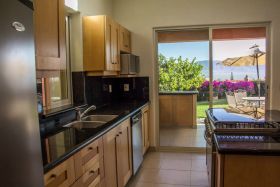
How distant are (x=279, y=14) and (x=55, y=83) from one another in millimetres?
3474

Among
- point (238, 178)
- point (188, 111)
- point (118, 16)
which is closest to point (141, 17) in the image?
point (118, 16)

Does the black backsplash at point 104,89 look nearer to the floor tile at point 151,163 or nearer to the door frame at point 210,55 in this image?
the door frame at point 210,55

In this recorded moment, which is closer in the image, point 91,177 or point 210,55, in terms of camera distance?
point 91,177

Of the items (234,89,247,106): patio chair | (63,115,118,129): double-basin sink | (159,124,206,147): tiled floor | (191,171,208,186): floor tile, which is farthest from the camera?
(159,124,206,147): tiled floor

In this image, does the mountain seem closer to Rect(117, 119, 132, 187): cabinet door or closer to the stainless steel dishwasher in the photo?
the stainless steel dishwasher

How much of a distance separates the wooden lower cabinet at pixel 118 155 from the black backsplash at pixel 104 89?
734 mm

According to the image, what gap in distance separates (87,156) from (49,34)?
93cm

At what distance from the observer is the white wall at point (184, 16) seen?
12.9 ft

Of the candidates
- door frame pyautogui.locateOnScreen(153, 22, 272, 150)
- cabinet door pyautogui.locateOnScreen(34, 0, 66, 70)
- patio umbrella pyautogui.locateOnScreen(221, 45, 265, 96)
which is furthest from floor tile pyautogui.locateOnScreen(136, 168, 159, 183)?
patio umbrella pyautogui.locateOnScreen(221, 45, 265, 96)

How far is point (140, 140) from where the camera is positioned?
3.57 meters

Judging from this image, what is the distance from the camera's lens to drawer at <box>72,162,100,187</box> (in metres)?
1.75

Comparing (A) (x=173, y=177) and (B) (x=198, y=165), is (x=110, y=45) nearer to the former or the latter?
(A) (x=173, y=177)

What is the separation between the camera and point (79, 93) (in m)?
3.21

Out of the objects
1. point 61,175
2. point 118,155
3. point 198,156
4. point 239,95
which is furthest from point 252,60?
point 61,175
